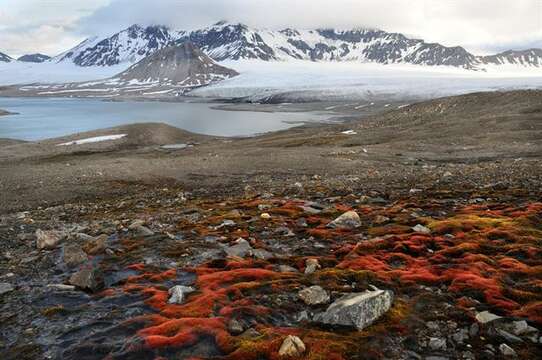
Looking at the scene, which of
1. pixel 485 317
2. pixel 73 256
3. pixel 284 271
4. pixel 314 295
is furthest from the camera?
pixel 73 256

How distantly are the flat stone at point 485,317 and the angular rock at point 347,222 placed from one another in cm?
628

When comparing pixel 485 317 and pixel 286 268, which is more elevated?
pixel 485 317

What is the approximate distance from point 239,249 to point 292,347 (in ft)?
18.3

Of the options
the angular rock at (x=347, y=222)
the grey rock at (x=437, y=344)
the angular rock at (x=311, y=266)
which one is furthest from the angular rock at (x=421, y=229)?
the grey rock at (x=437, y=344)

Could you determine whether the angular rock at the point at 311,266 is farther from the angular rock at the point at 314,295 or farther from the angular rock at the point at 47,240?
the angular rock at the point at 47,240

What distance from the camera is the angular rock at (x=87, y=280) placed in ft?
33.6

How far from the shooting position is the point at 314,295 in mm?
9039

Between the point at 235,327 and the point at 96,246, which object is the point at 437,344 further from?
the point at 96,246

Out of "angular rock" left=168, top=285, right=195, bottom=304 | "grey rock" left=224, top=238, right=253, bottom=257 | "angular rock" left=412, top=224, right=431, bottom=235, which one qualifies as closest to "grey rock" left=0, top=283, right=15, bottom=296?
"angular rock" left=168, top=285, right=195, bottom=304

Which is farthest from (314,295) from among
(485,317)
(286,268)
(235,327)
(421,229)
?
(421,229)

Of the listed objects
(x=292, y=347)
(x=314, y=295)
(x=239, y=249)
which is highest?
(x=292, y=347)

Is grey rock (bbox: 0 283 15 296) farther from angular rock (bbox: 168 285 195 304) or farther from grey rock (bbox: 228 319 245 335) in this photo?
grey rock (bbox: 228 319 245 335)

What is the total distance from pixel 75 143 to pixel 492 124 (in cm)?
4704

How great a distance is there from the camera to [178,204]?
67.4 feet
